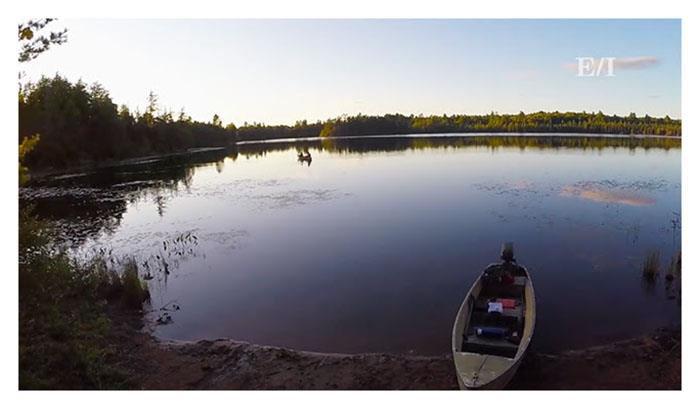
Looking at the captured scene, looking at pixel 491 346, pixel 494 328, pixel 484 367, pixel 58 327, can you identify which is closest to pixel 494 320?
pixel 494 328

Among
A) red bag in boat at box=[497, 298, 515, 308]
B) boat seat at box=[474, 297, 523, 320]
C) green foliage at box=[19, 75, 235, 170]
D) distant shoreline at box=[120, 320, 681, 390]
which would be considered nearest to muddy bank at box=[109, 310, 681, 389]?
distant shoreline at box=[120, 320, 681, 390]

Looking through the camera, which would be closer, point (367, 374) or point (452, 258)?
point (367, 374)

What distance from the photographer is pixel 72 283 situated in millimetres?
10820

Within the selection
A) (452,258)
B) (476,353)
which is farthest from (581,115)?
(476,353)

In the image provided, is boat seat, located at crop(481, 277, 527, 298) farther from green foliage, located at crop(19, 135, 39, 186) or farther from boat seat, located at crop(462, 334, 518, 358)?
green foliage, located at crop(19, 135, 39, 186)

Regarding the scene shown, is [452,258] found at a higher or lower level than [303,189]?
lower

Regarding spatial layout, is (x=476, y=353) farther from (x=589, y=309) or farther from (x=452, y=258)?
(x=452, y=258)

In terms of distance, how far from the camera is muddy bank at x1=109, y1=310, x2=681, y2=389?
26.7ft

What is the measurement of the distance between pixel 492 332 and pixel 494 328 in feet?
0.48

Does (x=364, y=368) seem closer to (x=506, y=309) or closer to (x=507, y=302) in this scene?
(x=506, y=309)

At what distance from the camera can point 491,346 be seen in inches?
329

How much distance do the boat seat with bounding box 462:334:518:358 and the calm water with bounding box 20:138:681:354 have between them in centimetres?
122

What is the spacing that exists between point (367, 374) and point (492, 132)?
107m

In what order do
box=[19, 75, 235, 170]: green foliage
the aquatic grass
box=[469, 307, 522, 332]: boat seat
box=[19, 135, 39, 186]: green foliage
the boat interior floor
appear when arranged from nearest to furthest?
box=[19, 135, 39, 186]: green foliage → the boat interior floor → box=[469, 307, 522, 332]: boat seat → the aquatic grass → box=[19, 75, 235, 170]: green foliage
